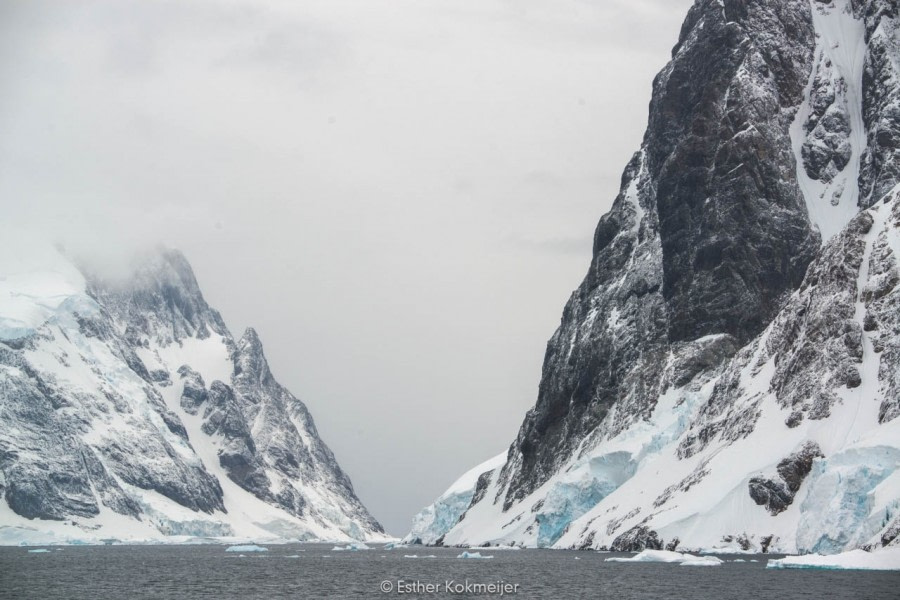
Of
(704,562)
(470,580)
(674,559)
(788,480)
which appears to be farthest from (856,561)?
(470,580)

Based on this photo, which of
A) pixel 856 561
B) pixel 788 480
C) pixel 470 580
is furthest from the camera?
pixel 788 480

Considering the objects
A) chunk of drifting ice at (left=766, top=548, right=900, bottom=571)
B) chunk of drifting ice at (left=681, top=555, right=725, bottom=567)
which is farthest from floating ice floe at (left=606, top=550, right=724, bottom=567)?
Answer: chunk of drifting ice at (left=766, top=548, right=900, bottom=571)

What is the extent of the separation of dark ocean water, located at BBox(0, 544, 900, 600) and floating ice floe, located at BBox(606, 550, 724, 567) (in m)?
1.89

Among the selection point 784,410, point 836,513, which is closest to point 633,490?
point 784,410

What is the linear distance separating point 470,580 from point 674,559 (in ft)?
96.5

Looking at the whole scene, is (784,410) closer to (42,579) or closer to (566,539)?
(566,539)

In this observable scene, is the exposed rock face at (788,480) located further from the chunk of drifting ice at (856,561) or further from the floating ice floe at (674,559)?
the chunk of drifting ice at (856,561)

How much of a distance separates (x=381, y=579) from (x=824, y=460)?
5167 cm

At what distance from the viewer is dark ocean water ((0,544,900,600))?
301ft

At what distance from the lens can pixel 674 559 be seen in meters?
133

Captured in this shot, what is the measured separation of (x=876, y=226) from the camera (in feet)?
491

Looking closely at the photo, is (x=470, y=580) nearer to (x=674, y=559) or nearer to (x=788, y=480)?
(x=674, y=559)

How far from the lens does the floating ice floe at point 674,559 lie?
121m

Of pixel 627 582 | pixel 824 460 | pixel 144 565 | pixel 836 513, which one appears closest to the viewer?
pixel 627 582
